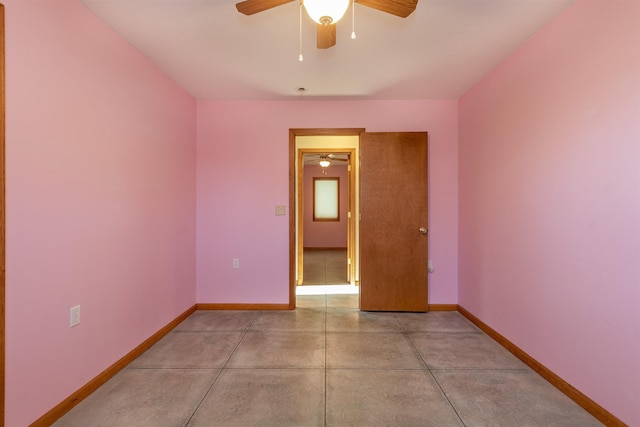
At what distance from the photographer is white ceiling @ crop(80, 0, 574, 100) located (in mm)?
1760

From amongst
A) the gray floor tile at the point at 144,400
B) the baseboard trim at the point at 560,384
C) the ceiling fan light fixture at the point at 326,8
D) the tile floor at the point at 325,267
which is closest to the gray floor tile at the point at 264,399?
the gray floor tile at the point at 144,400

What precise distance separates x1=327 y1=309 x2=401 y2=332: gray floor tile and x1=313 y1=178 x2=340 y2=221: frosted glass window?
5.12m

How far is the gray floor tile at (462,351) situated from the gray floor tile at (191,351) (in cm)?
159

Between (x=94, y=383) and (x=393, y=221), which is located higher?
(x=393, y=221)

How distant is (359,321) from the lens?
9.64 ft

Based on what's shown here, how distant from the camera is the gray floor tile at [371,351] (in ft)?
6.90

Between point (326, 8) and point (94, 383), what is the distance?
2.53m

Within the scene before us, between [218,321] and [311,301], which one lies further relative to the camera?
[311,301]

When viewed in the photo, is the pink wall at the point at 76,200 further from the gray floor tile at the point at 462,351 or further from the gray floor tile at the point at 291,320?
the gray floor tile at the point at 462,351

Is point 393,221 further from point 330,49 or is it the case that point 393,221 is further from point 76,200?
point 76,200

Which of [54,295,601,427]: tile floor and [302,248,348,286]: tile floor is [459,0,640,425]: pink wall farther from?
[302,248,348,286]: tile floor

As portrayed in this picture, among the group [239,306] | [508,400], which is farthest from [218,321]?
[508,400]

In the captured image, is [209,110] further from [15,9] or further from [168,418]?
[168,418]

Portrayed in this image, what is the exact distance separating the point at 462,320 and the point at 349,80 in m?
2.66
